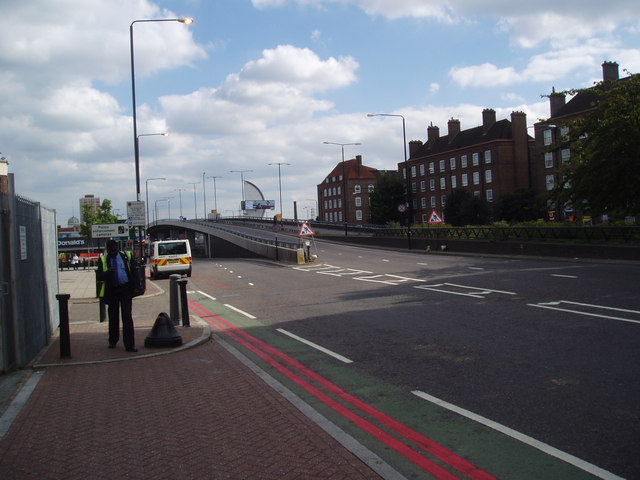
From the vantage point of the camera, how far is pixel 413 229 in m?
45.2

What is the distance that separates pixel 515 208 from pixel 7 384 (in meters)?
63.7

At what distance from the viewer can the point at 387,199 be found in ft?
309

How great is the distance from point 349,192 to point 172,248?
311ft

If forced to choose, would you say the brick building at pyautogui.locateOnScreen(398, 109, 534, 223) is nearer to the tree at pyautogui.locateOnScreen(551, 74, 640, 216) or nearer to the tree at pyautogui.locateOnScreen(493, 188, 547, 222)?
the tree at pyautogui.locateOnScreen(493, 188, 547, 222)

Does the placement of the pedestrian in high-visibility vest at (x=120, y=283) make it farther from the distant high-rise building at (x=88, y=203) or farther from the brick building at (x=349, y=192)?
the brick building at (x=349, y=192)

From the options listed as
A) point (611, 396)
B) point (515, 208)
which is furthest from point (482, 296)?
point (515, 208)

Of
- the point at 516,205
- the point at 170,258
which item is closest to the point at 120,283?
the point at 170,258

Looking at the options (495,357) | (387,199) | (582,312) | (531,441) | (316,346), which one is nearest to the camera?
(531,441)

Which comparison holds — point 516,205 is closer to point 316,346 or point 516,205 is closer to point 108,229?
point 108,229

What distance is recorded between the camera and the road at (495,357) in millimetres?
4777

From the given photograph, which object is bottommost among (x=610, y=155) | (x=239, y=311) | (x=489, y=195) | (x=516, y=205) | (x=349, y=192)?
(x=239, y=311)

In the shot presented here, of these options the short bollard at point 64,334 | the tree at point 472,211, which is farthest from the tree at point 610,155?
the tree at point 472,211

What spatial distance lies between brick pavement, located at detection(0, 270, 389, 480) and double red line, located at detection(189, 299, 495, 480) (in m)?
0.44

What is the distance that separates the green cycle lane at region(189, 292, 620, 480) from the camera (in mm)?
4250
